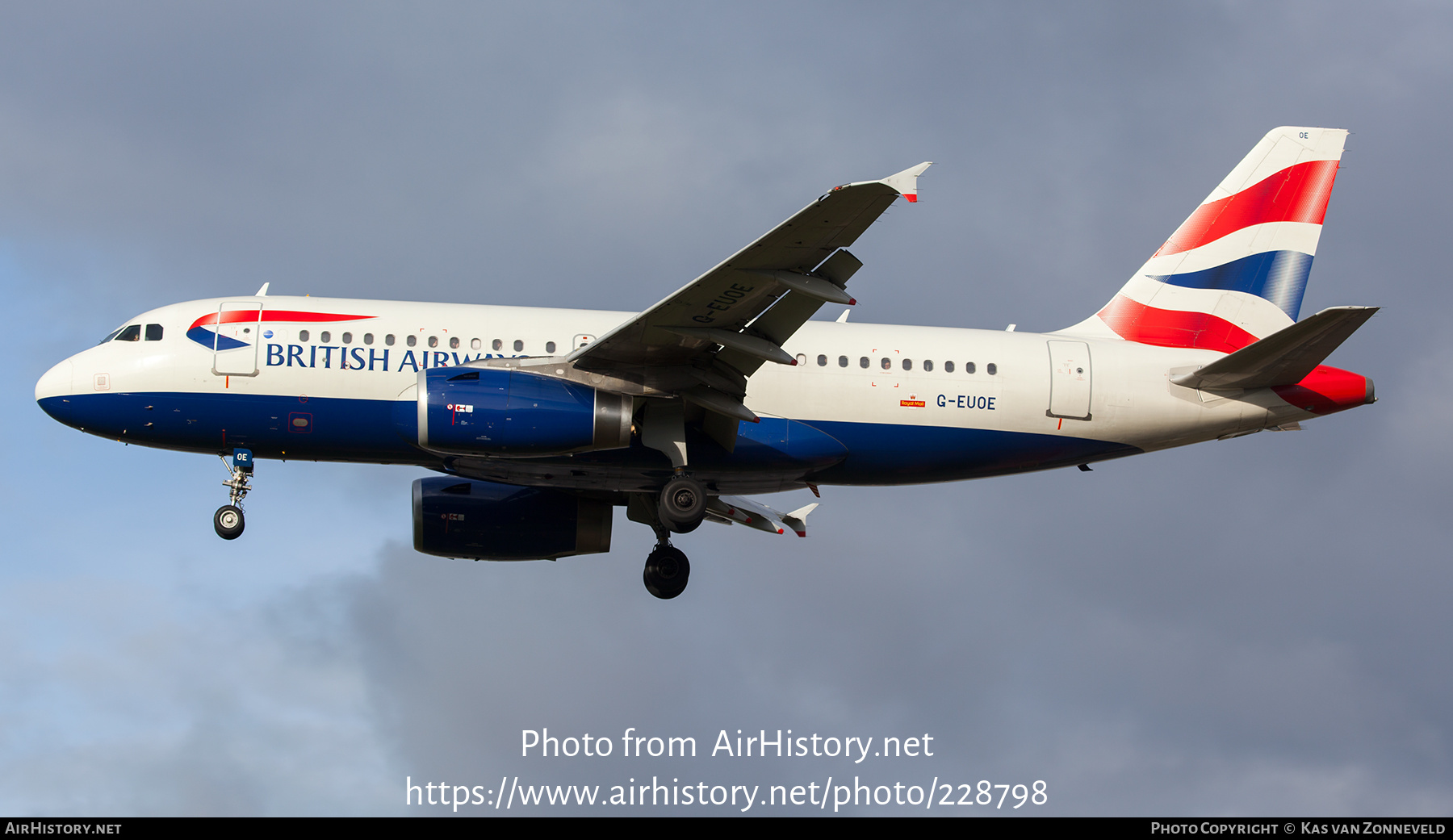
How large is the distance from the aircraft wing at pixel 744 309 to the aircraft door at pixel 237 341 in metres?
6.45

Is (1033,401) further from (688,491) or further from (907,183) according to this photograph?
(907,183)

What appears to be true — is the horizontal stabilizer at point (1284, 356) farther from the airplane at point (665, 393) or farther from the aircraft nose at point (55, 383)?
the aircraft nose at point (55, 383)

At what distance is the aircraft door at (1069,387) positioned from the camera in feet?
94.0

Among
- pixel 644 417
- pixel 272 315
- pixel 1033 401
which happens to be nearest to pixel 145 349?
pixel 272 315

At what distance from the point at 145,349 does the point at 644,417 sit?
32.2 ft

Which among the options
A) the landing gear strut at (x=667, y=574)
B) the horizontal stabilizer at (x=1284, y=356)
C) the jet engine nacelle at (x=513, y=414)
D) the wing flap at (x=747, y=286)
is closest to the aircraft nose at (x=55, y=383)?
the jet engine nacelle at (x=513, y=414)

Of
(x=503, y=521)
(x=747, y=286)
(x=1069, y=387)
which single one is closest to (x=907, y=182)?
(x=747, y=286)

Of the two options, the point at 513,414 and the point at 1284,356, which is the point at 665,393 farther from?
the point at 1284,356

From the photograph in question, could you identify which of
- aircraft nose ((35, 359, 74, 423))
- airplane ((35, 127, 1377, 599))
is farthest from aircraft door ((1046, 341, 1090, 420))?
aircraft nose ((35, 359, 74, 423))

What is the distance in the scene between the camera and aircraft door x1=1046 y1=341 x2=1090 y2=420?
2864 cm

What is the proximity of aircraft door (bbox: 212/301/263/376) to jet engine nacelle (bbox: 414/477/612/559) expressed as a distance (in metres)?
5.98

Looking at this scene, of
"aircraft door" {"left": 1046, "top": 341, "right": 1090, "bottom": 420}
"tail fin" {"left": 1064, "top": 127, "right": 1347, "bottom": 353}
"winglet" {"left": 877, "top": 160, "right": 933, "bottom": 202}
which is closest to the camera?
"winglet" {"left": 877, "top": 160, "right": 933, "bottom": 202}

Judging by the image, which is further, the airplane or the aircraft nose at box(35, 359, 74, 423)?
the aircraft nose at box(35, 359, 74, 423)

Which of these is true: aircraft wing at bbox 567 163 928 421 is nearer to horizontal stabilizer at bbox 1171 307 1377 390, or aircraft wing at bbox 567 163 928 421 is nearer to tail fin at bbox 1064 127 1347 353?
horizontal stabilizer at bbox 1171 307 1377 390
